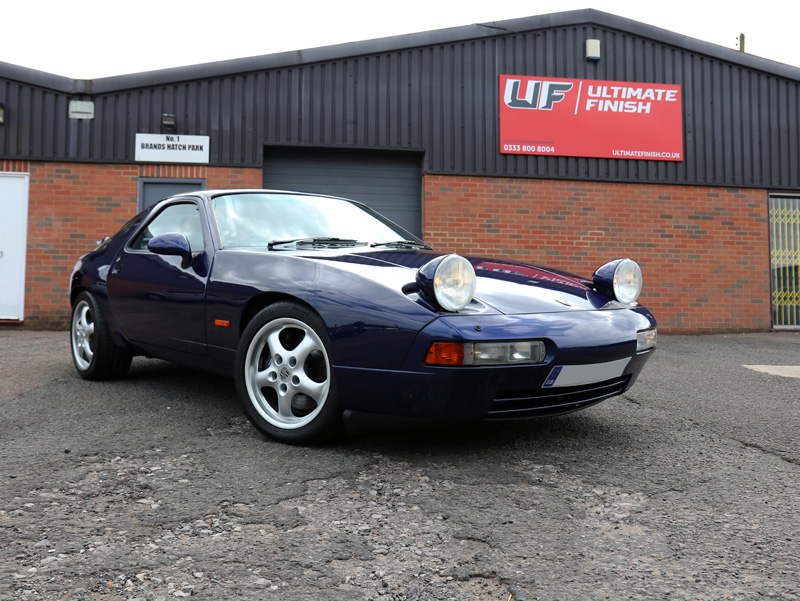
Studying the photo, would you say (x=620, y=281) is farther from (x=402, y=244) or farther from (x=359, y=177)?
(x=359, y=177)

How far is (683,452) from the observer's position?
8.99 feet

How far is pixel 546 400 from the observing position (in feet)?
8.24

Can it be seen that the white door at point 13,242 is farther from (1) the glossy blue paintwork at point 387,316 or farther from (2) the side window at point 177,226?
(1) the glossy blue paintwork at point 387,316

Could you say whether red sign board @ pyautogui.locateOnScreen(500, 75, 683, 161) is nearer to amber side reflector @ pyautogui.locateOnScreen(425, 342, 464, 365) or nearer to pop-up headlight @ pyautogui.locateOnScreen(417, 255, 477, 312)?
pop-up headlight @ pyautogui.locateOnScreen(417, 255, 477, 312)

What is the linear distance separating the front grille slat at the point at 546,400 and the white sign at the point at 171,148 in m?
7.57

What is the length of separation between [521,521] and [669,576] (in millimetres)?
457

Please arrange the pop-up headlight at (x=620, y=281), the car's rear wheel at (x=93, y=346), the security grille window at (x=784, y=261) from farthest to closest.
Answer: the security grille window at (x=784, y=261) < the car's rear wheel at (x=93, y=346) < the pop-up headlight at (x=620, y=281)

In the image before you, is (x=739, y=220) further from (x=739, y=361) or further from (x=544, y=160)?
(x=739, y=361)

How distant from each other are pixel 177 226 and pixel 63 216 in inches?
239

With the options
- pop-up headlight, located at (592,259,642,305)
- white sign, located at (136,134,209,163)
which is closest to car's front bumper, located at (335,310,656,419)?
pop-up headlight, located at (592,259,642,305)

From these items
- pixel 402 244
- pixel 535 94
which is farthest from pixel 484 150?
pixel 402 244

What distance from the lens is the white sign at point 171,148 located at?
8.91m

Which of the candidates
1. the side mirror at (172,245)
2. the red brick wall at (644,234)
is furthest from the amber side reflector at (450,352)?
the red brick wall at (644,234)

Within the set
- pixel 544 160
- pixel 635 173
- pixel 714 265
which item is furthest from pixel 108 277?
pixel 714 265
